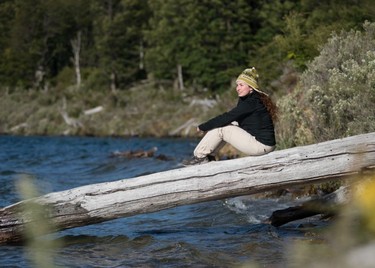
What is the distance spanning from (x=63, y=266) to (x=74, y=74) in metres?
57.5

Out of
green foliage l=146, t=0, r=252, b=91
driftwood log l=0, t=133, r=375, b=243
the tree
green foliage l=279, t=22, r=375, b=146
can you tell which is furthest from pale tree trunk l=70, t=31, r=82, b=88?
driftwood log l=0, t=133, r=375, b=243

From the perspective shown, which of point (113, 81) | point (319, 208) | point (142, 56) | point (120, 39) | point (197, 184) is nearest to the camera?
point (197, 184)

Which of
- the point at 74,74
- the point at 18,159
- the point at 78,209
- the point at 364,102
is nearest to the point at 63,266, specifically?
the point at 78,209

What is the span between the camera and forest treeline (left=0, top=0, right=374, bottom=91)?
43.4 metres

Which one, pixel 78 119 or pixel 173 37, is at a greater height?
pixel 173 37

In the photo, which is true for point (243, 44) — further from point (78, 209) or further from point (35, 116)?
point (78, 209)

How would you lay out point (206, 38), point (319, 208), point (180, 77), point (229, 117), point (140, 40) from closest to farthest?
point (229, 117) → point (319, 208) → point (206, 38) → point (180, 77) → point (140, 40)

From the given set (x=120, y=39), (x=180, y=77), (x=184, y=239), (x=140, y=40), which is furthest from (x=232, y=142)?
(x=140, y=40)

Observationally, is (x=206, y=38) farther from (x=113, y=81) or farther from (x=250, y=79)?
(x=250, y=79)

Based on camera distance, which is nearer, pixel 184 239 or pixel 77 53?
pixel 184 239

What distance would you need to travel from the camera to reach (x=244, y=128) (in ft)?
25.2

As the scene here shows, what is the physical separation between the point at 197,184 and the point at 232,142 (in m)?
0.97

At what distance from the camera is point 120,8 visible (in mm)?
57281

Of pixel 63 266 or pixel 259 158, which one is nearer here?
pixel 63 266
